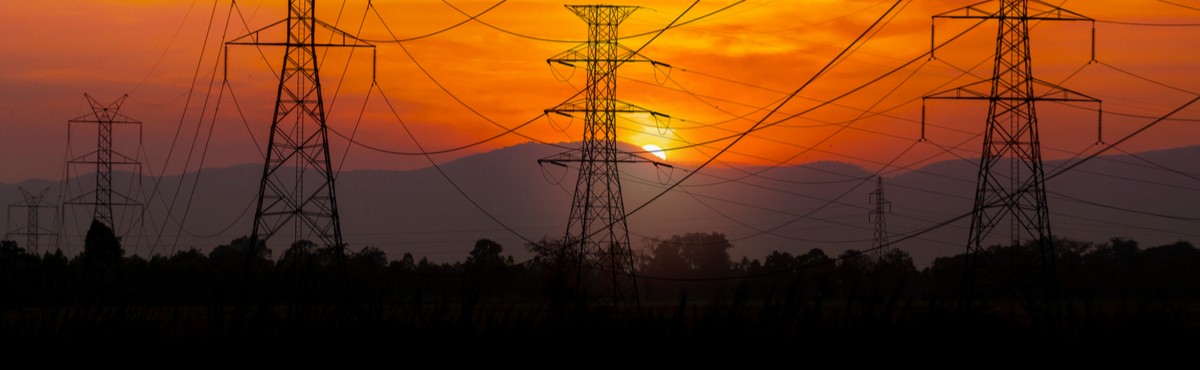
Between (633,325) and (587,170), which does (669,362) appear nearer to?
(633,325)

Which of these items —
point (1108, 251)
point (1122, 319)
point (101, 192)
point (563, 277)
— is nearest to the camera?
point (563, 277)

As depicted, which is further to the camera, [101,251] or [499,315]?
[101,251]

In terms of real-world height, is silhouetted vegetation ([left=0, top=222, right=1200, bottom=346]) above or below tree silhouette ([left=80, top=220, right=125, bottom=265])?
below

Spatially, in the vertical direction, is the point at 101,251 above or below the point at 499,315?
above

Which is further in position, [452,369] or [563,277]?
[452,369]

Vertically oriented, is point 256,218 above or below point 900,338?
above

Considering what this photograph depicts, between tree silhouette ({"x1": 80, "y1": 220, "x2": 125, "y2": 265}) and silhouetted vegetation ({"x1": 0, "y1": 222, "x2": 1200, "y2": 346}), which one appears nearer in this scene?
silhouetted vegetation ({"x1": 0, "y1": 222, "x2": 1200, "y2": 346})

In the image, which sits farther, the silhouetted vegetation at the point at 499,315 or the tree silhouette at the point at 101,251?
the tree silhouette at the point at 101,251

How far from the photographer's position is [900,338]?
14.1m

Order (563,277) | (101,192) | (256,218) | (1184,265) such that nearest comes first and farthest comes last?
(563,277) < (256,218) < (101,192) < (1184,265)

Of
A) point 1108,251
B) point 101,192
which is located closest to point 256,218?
point 101,192

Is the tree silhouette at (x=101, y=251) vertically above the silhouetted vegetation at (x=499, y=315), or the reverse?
the tree silhouette at (x=101, y=251)

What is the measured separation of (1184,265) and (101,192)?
102407 mm

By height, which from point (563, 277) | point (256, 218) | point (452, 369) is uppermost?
point (256, 218)
